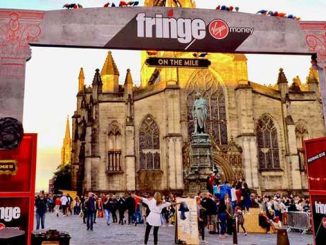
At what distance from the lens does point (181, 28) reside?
10547mm

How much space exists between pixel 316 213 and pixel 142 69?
162ft

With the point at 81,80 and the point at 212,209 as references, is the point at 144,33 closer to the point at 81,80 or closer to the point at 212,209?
the point at 212,209

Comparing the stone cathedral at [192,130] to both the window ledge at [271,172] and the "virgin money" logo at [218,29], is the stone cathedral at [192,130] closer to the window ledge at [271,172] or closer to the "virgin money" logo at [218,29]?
the window ledge at [271,172]

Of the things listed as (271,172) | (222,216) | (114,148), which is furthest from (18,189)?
(271,172)

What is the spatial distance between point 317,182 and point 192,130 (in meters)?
25.9

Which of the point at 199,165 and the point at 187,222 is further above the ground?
the point at 199,165

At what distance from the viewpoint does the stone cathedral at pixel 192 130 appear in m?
33.2

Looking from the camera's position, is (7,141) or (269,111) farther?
(269,111)

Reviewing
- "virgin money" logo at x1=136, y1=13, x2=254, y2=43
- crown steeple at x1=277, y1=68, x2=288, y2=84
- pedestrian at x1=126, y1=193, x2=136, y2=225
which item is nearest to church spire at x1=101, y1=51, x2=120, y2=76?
crown steeple at x1=277, y1=68, x2=288, y2=84

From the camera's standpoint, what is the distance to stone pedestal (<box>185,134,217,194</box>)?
59.4ft

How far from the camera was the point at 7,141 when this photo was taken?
7684 mm

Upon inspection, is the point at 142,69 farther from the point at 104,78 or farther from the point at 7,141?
the point at 7,141

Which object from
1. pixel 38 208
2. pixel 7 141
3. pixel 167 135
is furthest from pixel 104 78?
Result: pixel 7 141

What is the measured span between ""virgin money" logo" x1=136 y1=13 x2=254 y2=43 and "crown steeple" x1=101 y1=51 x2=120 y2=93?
2868cm
